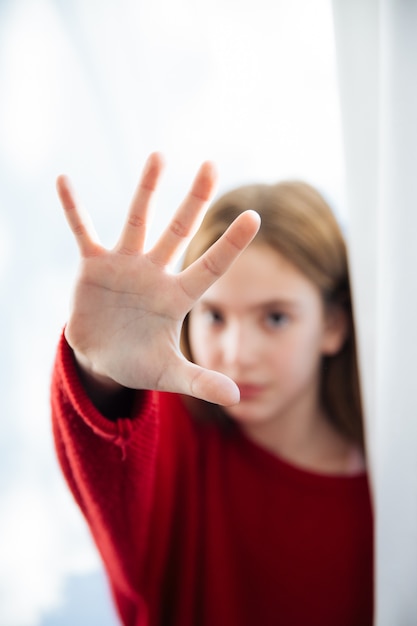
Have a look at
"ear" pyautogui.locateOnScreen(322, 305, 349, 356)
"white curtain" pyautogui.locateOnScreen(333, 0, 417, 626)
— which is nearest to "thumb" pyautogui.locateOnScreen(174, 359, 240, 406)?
"white curtain" pyautogui.locateOnScreen(333, 0, 417, 626)

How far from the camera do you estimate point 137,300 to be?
64cm

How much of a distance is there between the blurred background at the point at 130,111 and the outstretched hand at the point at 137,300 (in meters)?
0.25

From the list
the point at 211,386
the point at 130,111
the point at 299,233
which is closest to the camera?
the point at 211,386

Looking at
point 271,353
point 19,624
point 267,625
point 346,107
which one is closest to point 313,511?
point 267,625

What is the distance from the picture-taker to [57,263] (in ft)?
2.98

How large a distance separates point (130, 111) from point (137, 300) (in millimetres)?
373

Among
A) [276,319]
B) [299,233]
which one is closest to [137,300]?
[276,319]

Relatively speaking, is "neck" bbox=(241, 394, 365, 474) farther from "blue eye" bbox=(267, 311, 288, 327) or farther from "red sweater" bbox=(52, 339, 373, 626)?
"blue eye" bbox=(267, 311, 288, 327)

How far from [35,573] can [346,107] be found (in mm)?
942

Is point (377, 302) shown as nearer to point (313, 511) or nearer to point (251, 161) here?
point (251, 161)

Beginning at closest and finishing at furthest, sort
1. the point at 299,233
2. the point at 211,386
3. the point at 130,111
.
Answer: the point at 211,386 < the point at 130,111 < the point at 299,233

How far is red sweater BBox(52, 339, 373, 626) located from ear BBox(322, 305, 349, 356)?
24 centimetres

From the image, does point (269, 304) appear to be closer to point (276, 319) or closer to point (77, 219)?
point (276, 319)

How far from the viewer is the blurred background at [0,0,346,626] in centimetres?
84
